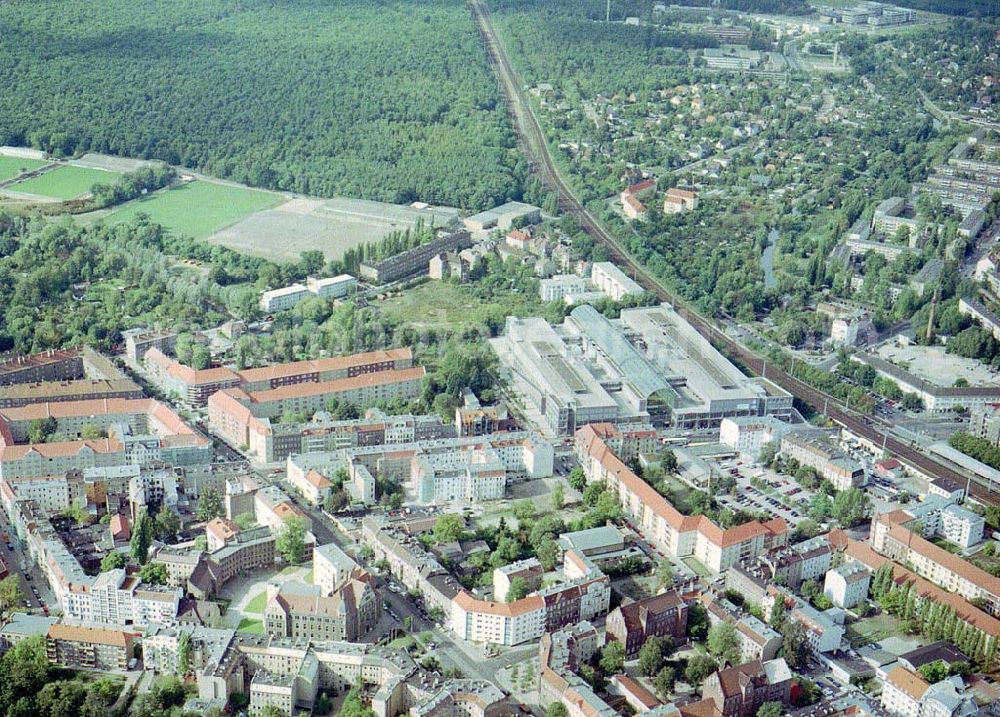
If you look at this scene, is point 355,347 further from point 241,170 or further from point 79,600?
point 241,170

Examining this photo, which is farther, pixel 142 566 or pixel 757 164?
pixel 757 164

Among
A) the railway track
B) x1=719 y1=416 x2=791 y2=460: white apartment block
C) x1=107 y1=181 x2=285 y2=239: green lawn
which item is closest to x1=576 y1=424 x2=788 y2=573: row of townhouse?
x1=719 y1=416 x2=791 y2=460: white apartment block

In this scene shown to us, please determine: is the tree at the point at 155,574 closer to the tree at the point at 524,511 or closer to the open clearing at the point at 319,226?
the tree at the point at 524,511

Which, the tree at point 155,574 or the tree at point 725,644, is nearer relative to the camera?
the tree at point 725,644

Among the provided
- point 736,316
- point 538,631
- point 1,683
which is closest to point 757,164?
point 736,316

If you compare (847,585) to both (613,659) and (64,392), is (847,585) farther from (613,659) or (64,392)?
(64,392)

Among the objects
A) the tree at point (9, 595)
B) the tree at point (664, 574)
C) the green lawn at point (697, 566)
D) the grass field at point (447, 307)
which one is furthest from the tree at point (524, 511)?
the grass field at point (447, 307)

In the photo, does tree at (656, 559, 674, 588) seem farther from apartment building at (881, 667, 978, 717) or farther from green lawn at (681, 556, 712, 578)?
apartment building at (881, 667, 978, 717)
